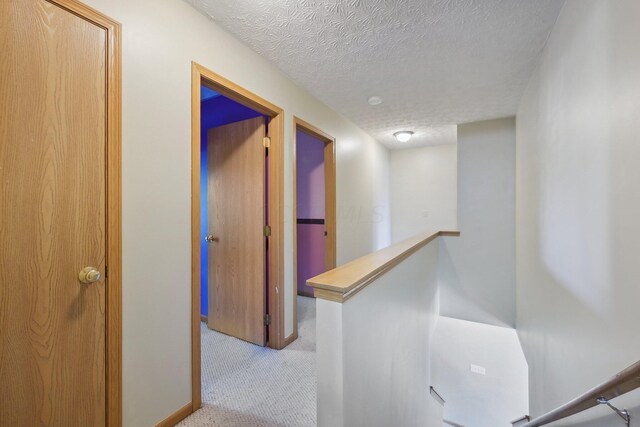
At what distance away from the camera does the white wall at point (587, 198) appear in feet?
3.08

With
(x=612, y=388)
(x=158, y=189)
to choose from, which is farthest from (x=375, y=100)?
(x=612, y=388)

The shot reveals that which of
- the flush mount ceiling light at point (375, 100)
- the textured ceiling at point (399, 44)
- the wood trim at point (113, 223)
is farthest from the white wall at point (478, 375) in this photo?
the wood trim at point (113, 223)

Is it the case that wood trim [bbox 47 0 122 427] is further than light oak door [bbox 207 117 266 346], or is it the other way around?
light oak door [bbox 207 117 266 346]

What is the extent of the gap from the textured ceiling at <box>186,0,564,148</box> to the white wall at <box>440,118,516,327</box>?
0.71 meters

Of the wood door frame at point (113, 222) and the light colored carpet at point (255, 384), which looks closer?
the wood door frame at point (113, 222)

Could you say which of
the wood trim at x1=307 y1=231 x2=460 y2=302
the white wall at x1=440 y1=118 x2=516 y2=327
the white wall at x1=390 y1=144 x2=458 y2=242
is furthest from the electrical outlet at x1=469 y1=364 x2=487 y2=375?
the wood trim at x1=307 y1=231 x2=460 y2=302

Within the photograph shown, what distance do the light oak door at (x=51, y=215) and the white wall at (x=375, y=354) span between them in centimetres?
98

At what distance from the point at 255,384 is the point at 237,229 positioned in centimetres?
123

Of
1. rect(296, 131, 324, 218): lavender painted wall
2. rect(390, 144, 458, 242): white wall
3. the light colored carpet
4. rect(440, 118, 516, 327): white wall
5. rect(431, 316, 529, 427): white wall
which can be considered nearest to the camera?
the light colored carpet

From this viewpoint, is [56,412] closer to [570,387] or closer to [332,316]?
[332,316]

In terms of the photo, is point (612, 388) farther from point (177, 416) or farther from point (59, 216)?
point (59, 216)

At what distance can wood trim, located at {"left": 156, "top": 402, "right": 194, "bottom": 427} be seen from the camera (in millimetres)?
1377

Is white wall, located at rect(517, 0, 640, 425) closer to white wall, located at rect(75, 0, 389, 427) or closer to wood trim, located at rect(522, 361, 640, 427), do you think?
wood trim, located at rect(522, 361, 640, 427)

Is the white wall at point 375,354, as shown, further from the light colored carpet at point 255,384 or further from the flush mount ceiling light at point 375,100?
the flush mount ceiling light at point 375,100
